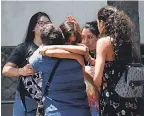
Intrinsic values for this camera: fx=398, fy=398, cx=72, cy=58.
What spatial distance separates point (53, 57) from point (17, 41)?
4090 millimetres

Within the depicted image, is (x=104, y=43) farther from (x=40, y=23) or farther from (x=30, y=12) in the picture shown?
(x=30, y=12)

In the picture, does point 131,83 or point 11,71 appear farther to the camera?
point 11,71

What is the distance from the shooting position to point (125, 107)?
297 centimetres

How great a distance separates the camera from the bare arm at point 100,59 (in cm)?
289

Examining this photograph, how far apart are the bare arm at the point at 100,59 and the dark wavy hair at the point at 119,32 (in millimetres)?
79

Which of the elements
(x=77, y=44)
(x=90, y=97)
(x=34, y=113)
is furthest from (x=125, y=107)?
(x=34, y=113)

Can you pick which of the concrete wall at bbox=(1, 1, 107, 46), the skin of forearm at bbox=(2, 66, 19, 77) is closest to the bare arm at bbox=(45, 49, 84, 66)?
the skin of forearm at bbox=(2, 66, 19, 77)

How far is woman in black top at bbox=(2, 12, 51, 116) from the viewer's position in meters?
3.50

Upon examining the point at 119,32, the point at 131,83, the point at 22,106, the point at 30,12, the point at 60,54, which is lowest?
the point at 22,106

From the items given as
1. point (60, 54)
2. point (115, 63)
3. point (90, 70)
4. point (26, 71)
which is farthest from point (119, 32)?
point (26, 71)

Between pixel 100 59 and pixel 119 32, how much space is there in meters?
0.26

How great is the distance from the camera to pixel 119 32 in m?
2.97

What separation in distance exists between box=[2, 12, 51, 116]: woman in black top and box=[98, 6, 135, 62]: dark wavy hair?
0.78 meters

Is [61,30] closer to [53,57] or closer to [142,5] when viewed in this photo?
[53,57]
